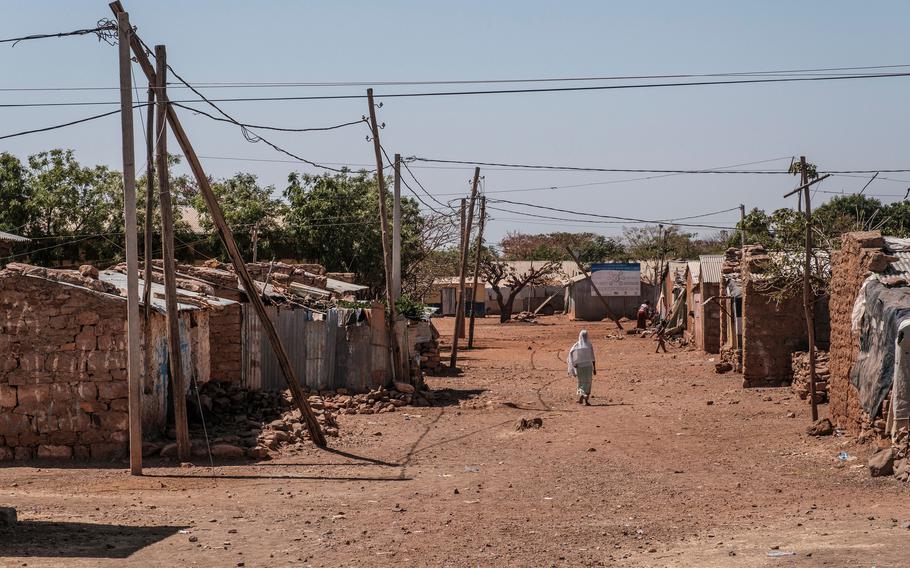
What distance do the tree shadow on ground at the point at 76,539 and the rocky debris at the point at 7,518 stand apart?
42 mm

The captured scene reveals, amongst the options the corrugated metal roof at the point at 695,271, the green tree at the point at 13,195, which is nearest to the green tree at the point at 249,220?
the green tree at the point at 13,195

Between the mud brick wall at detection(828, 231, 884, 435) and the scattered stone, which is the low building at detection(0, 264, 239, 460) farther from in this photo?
the mud brick wall at detection(828, 231, 884, 435)

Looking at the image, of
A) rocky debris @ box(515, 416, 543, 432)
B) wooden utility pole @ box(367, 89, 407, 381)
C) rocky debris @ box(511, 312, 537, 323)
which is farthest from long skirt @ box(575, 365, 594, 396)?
rocky debris @ box(511, 312, 537, 323)

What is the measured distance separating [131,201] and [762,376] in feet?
49.4

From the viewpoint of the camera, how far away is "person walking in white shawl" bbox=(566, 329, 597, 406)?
20.2m

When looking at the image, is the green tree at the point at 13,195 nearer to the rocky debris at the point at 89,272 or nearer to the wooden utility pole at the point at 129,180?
the rocky debris at the point at 89,272

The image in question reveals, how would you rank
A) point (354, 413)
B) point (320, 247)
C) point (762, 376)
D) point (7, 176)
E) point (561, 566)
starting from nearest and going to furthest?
point (561, 566) < point (354, 413) < point (762, 376) < point (7, 176) < point (320, 247)

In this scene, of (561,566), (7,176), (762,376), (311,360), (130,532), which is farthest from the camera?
(7,176)

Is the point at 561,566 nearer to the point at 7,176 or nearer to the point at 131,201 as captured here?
the point at 131,201

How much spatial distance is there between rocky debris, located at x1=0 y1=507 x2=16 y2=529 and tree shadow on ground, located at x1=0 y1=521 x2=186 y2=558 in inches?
1.7

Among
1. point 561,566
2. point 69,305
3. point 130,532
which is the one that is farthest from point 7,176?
point 561,566

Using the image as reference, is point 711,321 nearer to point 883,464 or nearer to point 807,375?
point 807,375

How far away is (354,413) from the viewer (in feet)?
63.9

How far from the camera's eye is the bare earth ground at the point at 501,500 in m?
8.56
